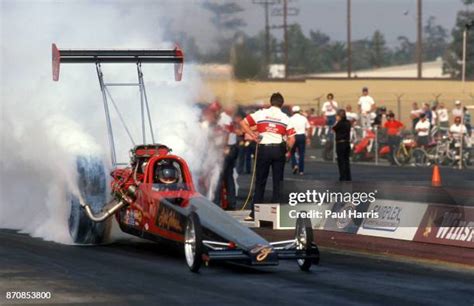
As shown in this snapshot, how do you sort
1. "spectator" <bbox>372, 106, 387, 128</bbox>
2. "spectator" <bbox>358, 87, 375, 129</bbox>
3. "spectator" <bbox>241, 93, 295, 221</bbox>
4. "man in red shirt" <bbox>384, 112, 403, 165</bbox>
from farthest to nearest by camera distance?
"spectator" <bbox>358, 87, 375, 129</bbox>
"spectator" <bbox>372, 106, 387, 128</bbox>
"man in red shirt" <bbox>384, 112, 403, 165</bbox>
"spectator" <bbox>241, 93, 295, 221</bbox>

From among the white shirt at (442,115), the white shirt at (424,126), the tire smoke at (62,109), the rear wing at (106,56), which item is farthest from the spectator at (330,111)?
the rear wing at (106,56)

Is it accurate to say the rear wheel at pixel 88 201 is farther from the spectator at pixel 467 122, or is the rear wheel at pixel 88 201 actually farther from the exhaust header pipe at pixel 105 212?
the spectator at pixel 467 122

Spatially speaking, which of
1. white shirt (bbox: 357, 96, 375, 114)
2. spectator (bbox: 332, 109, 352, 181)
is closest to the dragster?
spectator (bbox: 332, 109, 352, 181)

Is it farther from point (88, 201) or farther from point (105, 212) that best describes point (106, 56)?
point (105, 212)

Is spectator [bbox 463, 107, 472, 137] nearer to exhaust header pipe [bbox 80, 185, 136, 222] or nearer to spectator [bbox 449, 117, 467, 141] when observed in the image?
spectator [bbox 449, 117, 467, 141]

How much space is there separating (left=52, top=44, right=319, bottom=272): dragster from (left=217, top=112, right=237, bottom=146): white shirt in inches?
74.4

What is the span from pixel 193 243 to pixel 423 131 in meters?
24.7

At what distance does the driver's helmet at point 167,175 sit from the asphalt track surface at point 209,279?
0.98 metres

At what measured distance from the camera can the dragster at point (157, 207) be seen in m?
13.7

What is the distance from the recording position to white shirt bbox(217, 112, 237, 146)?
21.5m

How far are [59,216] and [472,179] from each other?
16.5m

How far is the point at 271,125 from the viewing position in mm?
19500

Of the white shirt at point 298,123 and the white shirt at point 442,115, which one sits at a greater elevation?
the white shirt at point 298,123

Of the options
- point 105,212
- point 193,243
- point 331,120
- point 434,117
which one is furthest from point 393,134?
point 193,243
